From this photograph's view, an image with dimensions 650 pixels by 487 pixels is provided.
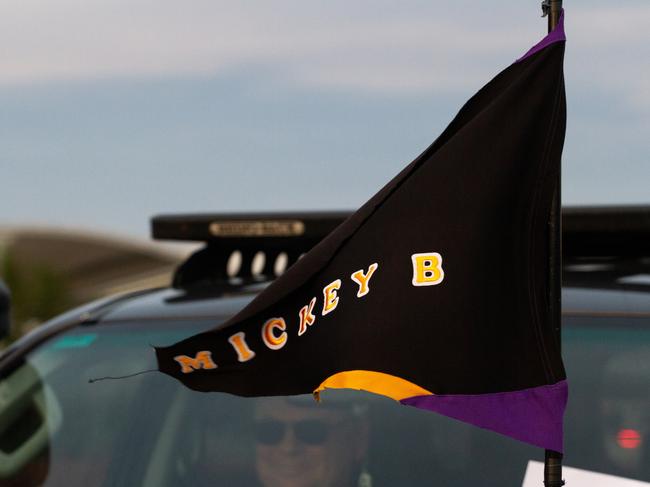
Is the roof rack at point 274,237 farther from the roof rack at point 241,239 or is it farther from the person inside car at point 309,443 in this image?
the person inside car at point 309,443

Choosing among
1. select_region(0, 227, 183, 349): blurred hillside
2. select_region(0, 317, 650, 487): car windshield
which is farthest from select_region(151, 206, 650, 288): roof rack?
select_region(0, 227, 183, 349): blurred hillside

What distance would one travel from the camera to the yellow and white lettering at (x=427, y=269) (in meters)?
2.24

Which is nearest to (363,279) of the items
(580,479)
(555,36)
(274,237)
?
(555,36)

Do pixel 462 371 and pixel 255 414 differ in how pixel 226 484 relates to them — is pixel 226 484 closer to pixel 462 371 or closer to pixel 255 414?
pixel 255 414

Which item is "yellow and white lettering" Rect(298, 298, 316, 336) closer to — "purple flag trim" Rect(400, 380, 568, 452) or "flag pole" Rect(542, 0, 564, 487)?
"purple flag trim" Rect(400, 380, 568, 452)

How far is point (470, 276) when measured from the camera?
2.22m

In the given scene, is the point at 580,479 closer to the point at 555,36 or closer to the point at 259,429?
the point at 259,429

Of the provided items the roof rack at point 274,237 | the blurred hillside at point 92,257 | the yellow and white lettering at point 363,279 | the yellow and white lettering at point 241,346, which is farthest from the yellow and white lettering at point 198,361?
the blurred hillside at point 92,257

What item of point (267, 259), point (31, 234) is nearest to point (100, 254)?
point (31, 234)

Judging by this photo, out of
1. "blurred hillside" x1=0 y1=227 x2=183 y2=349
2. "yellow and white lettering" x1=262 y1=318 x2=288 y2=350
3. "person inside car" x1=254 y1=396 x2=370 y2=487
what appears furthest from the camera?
"blurred hillside" x1=0 y1=227 x2=183 y2=349

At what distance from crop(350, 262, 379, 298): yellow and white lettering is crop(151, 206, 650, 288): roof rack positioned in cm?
141

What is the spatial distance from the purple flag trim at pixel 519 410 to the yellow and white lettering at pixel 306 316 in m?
0.27

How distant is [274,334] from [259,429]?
967 mm

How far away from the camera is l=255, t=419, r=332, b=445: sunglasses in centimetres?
331
